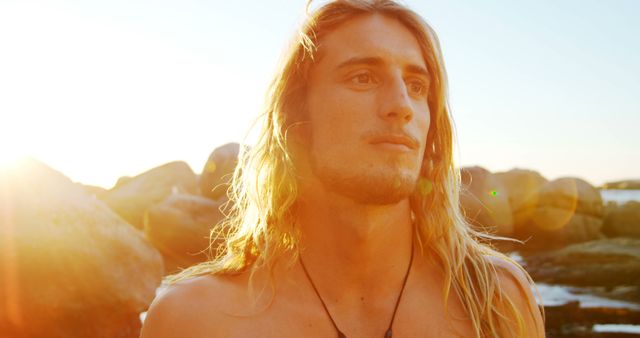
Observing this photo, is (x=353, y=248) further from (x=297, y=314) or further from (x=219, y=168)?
(x=219, y=168)

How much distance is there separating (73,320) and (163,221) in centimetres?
882

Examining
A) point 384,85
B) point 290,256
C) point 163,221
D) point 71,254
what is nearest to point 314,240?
point 290,256

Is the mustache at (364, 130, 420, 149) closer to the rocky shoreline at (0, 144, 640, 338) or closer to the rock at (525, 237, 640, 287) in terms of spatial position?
the rocky shoreline at (0, 144, 640, 338)

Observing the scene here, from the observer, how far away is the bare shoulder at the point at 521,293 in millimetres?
2844

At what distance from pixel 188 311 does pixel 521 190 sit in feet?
68.8

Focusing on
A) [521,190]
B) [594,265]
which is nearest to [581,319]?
[594,265]

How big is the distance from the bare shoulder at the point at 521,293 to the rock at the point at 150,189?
78.0 feet

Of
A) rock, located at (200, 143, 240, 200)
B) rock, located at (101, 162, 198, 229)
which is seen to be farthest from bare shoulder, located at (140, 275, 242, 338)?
rock, located at (101, 162, 198, 229)

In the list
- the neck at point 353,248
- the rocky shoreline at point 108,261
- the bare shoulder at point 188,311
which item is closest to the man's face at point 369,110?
the neck at point 353,248

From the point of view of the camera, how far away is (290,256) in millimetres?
3035

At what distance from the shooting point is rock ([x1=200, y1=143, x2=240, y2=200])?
1711cm

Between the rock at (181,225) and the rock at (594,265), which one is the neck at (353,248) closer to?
the rock at (594,265)

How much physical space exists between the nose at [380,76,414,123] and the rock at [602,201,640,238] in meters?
20.2

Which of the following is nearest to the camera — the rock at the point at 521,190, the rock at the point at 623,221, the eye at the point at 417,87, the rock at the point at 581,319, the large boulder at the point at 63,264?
the eye at the point at 417,87
